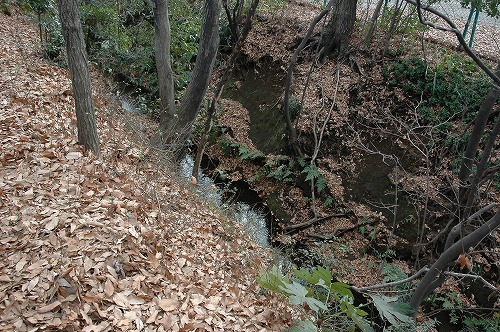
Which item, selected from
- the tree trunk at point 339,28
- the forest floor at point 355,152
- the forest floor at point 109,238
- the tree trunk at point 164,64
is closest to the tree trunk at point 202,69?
the tree trunk at point 164,64

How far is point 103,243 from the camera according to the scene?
4.06 meters

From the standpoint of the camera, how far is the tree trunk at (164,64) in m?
8.55

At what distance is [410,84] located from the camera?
10.6m

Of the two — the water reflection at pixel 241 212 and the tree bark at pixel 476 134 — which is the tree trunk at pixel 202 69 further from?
the tree bark at pixel 476 134

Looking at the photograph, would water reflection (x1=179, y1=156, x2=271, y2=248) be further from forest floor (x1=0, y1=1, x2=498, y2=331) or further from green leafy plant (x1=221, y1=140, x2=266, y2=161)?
green leafy plant (x1=221, y1=140, x2=266, y2=161)

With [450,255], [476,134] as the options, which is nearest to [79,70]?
[450,255]

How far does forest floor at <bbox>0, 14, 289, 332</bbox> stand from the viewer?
11.3 ft

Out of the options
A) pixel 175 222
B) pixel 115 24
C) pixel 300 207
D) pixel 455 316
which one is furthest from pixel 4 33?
pixel 455 316

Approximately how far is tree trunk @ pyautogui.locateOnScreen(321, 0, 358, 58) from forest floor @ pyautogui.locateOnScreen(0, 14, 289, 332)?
25.4 feet

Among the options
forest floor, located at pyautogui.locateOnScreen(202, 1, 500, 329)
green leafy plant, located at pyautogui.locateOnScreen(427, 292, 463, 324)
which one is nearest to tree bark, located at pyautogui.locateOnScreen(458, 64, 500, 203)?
forest floor, located at pyautogui.locateOnScreen(202, 1, 500, 329)

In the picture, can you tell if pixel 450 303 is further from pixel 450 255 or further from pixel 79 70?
pixel 79 70

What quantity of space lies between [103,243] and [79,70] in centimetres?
260

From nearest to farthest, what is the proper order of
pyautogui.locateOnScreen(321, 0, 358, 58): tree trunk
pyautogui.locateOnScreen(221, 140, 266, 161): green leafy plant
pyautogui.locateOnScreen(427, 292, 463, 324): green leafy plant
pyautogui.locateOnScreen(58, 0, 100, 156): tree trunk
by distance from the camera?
pyautogui.locateOnScreen(58, 0, 100, 156): tree trunk < pyautogui.locateOnScreen(427, 292, 463, 324): green leafy plant < pyautogui.locateOnScreen(221, 140, 266, 161): green leafy plant < pyautogui.locateOnScreen(321, 0, 358, 58): tree trunk

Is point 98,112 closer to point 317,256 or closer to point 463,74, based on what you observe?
point 317,256
